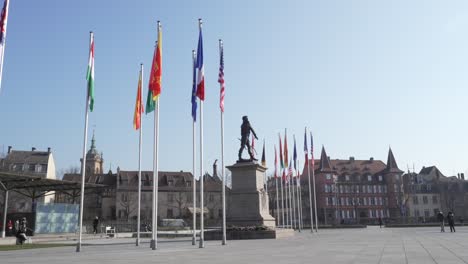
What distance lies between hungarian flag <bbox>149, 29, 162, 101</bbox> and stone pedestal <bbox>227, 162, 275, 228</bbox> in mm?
10618

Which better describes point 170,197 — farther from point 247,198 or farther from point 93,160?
point 247,198

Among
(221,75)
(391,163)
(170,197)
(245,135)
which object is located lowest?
(170,197)

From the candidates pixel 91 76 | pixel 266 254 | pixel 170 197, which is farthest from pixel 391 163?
pixel 266 254

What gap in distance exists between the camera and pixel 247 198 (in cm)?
2883

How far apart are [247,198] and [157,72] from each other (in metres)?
12.1

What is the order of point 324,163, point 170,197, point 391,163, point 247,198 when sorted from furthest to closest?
point 391,163 → point 324,163 → point 170,197 → point 247,198

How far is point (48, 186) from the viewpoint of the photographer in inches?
1593

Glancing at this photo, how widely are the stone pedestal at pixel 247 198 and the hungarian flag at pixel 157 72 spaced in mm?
10618

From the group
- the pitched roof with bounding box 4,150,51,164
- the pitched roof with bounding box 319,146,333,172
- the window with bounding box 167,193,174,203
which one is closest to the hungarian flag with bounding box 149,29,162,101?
the window with bounding box 167,193,174,203

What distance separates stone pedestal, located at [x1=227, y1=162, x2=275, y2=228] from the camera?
28.6m

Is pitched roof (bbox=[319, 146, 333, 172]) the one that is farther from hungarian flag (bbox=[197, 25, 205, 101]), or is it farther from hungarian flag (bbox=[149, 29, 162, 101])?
hungarian flag (bbox=[149, 29, 162, 101])

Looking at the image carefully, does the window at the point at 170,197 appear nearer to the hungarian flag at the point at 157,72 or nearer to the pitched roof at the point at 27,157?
the pitched roof at the point at 27,157

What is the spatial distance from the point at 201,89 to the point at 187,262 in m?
12.1

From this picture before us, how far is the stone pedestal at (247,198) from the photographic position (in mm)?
28578
